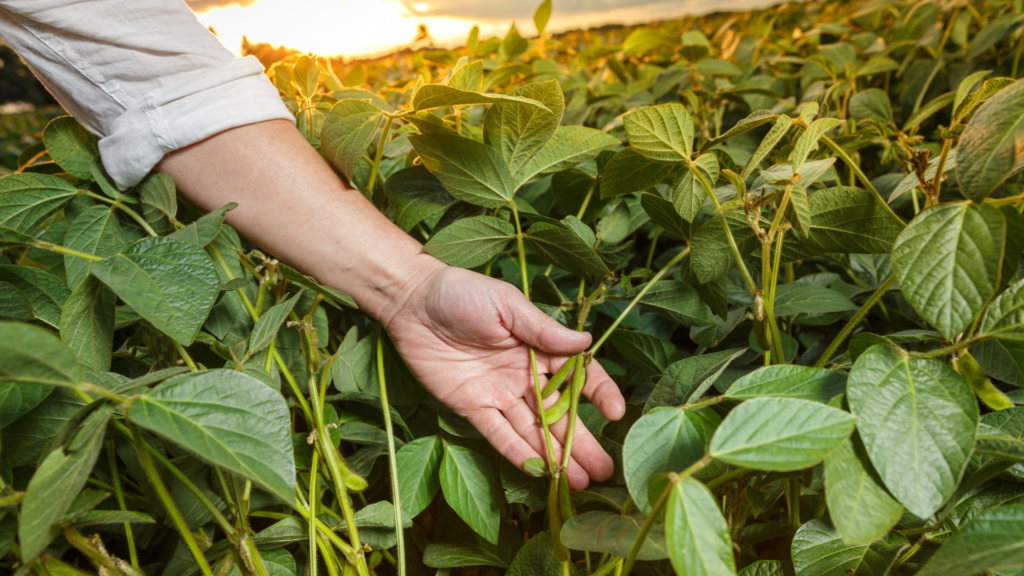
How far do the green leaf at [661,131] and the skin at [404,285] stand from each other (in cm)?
22

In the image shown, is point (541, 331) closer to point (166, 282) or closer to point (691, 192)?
point (691, 192)

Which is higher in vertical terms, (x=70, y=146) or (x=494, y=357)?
(x=70, y=146)

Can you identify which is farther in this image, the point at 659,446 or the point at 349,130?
the point at 349,130

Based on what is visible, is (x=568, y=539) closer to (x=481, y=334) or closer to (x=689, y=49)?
(x=481, y=334)

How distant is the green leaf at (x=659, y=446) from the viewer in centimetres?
41

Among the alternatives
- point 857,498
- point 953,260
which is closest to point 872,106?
point 953,260

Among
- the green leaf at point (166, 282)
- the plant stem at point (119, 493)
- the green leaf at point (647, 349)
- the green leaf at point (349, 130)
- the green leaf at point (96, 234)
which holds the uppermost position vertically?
the green leaf at point (349, 130)

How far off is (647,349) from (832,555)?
0.30 m

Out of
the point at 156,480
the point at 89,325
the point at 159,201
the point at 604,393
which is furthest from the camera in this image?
the point at 159,201

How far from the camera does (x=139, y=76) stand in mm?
740

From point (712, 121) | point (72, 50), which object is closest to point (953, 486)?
point (712, 121)

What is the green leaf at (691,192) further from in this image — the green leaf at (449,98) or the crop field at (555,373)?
the green leaf at (449,98)

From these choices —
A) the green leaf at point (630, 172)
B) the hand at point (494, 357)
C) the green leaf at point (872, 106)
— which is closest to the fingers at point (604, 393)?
the hand at point (494, 357)

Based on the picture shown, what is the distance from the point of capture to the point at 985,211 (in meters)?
0.36
